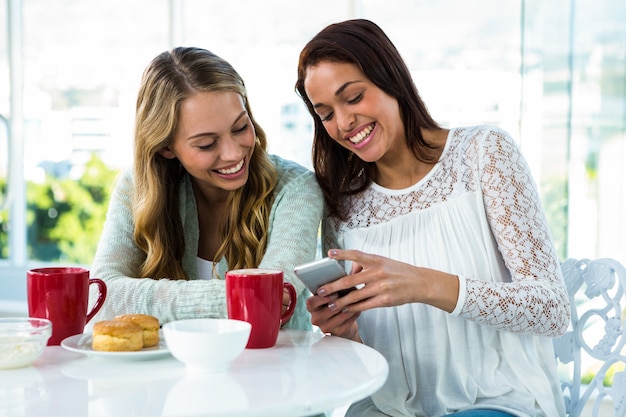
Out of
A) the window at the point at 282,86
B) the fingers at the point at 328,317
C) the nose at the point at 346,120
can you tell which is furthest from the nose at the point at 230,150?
the window at the point at 282,86

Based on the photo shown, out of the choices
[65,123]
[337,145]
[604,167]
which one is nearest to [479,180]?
[337,145]

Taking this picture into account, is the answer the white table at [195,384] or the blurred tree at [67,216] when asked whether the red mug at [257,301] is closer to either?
the white table at [195,384]

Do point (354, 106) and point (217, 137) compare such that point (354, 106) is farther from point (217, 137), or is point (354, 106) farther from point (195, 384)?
point (195, 384)

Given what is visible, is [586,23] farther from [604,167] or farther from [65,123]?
[65,123]

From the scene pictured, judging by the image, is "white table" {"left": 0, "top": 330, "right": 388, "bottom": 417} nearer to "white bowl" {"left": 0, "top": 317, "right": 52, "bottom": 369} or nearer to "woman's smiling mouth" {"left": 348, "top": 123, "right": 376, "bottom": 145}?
"white bowl" {"left": 0, "top": 317, "right": 52, "bottom": 369}

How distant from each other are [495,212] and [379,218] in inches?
10.8

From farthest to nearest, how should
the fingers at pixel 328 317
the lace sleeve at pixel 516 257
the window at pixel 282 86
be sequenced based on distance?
the window at pixel 282 86 < the lace sleeve at pixel 516 257 < the fingers at pixel 328 317

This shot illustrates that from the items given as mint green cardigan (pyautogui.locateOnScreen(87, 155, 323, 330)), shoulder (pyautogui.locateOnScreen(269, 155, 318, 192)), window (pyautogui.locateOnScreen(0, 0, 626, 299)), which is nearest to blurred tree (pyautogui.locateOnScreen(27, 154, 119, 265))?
window (pyautogui.locateOnScreen(0, 0, 626, 299))

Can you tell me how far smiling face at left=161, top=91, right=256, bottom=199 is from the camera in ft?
5.90

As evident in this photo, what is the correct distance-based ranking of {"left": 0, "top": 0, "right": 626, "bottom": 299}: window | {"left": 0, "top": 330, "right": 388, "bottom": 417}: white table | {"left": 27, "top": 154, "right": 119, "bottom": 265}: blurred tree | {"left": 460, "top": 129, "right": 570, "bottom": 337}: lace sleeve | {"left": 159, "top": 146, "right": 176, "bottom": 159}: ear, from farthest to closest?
{"left": 27, "top": 154, "right": 119, "bottom": 265}: blurred tree → {"left": 0, "top": 0, "right": 626, "bottom": 299}: window → {"left": 159, "top": 146, "right": 176, "bottom": 159}: ear → {"left": 460, "top": 129, "right": 570, "bottom": 337}: lace sleeve → {"left": 0, "top": 330, "right": 388, "bottom": 417}: white table

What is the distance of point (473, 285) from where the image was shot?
158 cm

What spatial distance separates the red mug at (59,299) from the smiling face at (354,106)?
700mm

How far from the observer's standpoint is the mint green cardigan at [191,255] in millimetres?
1535

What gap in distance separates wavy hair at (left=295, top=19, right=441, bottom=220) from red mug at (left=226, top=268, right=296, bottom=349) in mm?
590
